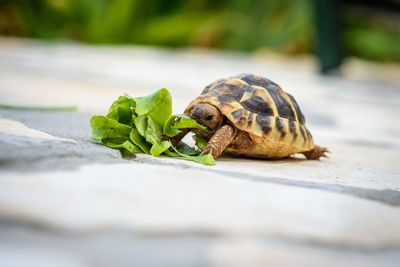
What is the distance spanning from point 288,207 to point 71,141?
0.77 meters

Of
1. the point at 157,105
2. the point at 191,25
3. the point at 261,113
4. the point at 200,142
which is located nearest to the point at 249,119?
the point at 261,113

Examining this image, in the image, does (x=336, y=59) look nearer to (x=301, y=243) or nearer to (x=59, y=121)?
(x=59, y=121)

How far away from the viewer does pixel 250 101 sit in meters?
1.69

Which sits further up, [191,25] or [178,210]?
[191,25]

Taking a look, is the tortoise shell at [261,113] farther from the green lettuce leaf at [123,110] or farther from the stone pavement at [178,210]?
the green lettuce leaf at [123,110]

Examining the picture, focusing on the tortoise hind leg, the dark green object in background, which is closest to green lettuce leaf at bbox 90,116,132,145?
→ the tortoise hind leg

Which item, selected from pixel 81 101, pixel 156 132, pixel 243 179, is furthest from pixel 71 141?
pixel 81 101

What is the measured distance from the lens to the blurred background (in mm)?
10211

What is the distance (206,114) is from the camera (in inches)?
63.7

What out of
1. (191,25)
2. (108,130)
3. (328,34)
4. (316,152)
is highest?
(191,25)

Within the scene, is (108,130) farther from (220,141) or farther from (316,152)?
(316,152)

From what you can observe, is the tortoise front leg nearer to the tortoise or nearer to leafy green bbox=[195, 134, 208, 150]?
the tortoise

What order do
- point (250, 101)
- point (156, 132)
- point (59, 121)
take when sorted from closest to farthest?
point (156, 132), point (250, 101), point (59, 121)

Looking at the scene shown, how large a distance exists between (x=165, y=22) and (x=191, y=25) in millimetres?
824
